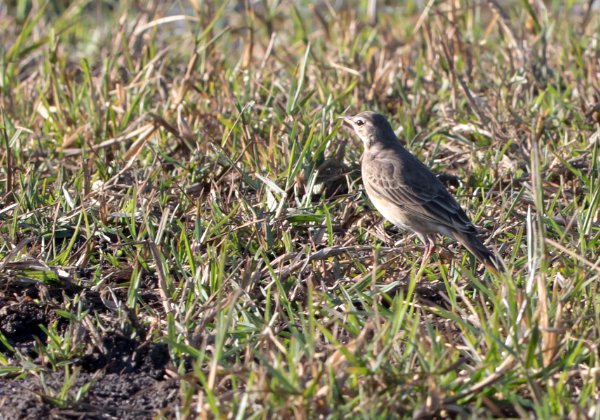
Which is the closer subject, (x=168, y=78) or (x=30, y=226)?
(x=30, y=226)

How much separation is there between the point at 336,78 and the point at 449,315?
3.68 metres

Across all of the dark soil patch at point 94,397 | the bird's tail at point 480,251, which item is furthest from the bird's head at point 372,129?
the dark soil patch at point 94,397

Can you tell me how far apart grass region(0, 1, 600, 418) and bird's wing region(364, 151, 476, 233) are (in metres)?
0.20

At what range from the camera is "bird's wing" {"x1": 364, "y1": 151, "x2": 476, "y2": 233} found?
5.53m

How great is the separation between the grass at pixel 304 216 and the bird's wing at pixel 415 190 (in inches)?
7.7

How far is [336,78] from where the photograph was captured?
7664 mm

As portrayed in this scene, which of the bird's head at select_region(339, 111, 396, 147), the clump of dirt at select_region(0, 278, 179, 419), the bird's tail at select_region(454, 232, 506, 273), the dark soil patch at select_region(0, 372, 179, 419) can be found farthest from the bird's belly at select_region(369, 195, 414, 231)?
the dark soil patch at select_region(0, 372, 179, 419)

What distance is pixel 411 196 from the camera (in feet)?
19.0

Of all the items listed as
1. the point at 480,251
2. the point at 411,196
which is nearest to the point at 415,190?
the point at 411,196

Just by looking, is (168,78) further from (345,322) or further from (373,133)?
(345,322)

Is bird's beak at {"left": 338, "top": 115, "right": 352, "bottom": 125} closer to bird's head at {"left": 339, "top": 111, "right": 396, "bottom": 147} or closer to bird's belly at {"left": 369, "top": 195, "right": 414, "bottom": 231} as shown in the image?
bird's head at {"left": 339, "top": 111, "right": 396, "bottom": 147}

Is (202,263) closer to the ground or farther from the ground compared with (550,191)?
farther from the ground

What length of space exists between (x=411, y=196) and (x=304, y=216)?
0.64 meters

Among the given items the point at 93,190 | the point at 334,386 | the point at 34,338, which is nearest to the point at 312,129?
the point at 93,190
